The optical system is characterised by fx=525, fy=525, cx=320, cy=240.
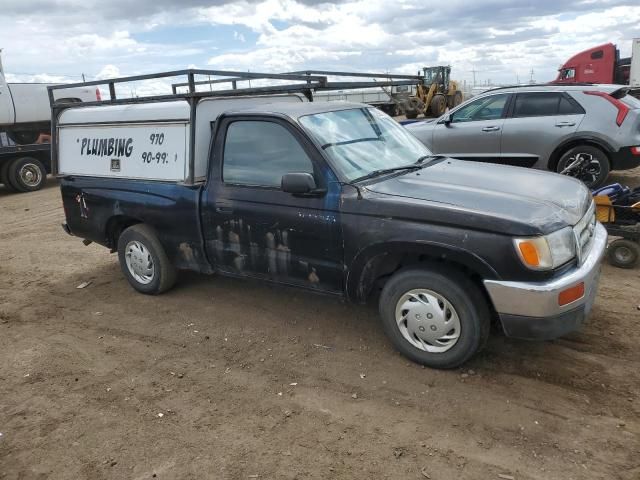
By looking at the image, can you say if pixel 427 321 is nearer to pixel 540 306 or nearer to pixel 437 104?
pixel 540 306

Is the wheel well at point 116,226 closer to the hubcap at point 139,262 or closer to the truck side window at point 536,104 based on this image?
the hubcap at point 139,262

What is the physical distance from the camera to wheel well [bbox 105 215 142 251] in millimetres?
5316

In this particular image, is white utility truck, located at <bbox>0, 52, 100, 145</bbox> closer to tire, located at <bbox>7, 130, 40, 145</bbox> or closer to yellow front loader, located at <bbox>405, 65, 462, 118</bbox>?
tire, located at <bbox>7, 130, 40, 145</bbox>

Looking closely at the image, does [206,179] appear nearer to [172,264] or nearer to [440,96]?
[172,264]

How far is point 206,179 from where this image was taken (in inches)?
177

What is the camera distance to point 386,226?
3502 millimetres

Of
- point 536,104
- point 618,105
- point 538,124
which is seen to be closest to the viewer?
point 618,105

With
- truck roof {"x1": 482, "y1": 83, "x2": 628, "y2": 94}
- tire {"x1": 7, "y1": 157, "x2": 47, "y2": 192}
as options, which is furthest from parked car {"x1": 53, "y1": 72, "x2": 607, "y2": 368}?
tire {"x1": 7, "y1": 157, "x2": 47, "y2": 192}

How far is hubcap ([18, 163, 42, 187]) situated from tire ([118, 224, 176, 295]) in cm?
939

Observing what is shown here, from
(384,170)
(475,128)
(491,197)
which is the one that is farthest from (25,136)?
(491,197)

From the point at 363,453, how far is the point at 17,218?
30.9ft

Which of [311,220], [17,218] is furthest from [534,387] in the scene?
[17,218]

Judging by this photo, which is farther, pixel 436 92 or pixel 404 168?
pixel 436 92

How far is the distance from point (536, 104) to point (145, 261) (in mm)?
6542
